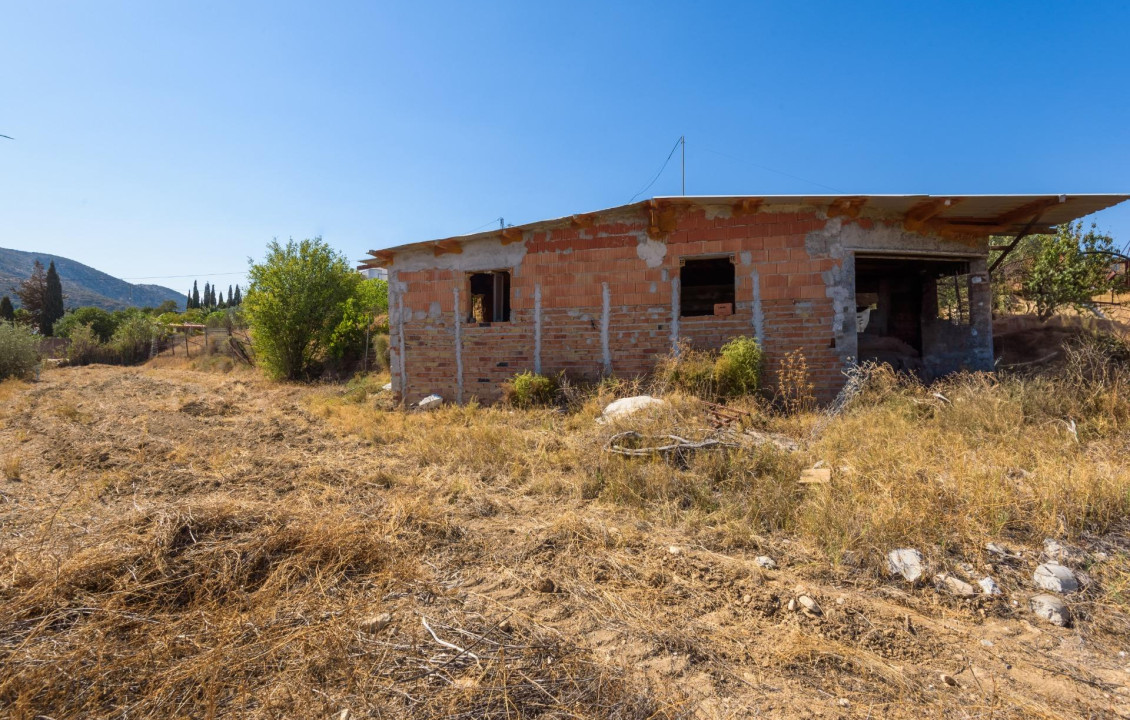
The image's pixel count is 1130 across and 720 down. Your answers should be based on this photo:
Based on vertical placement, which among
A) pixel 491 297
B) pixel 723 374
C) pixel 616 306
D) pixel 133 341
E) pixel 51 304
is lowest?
pixel 723 374

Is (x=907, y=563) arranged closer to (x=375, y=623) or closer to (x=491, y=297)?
(x=375, y=623)

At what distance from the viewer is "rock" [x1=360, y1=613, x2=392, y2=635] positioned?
7.99 ft

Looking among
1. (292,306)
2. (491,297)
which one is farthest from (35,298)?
(491,297)

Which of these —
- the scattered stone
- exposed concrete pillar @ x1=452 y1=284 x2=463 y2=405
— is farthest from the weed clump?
exposed concrete pillar @ x1=452 y1=284 x2=463 y2=405

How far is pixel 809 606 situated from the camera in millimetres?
2705

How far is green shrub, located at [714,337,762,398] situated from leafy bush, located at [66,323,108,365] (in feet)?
101

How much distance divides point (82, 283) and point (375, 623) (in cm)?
14405

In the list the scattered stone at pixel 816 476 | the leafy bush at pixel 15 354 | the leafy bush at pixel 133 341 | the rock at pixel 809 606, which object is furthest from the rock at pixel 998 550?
the leafy bush at pixel 133 341

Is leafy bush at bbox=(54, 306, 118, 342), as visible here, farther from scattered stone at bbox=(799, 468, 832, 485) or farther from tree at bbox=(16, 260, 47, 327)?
scattered stone at bbox=(799, 468, 832, 485)

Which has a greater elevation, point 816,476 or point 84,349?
point 84,349

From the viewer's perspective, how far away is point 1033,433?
4.87 meters

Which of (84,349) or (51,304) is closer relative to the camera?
(84,349)

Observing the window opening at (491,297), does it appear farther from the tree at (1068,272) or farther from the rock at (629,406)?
the tree at (1068,272)

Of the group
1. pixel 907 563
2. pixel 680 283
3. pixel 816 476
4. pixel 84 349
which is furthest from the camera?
pixel 84 349
